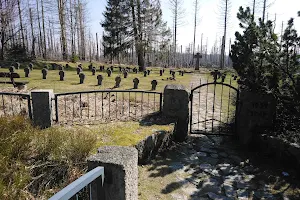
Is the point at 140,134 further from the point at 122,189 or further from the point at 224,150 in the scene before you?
the point at 122,189

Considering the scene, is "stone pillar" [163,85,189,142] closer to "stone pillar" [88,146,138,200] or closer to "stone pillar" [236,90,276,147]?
"stone pillar" [236,90,276,147]

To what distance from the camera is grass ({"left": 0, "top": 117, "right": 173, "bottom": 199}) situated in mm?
3120

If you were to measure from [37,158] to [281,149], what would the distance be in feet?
16.3

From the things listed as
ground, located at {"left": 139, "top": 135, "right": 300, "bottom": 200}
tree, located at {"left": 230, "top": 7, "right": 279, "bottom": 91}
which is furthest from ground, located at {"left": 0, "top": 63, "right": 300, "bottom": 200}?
tree, located at {"left": 230, "top": 7, "right": 279, "bottom": 91}

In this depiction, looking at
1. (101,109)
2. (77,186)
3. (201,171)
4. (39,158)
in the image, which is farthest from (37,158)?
(101,109)

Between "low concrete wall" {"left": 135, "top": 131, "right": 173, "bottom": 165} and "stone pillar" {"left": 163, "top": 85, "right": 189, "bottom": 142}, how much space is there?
0.70 metres

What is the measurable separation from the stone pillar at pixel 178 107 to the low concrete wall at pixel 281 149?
2.04m

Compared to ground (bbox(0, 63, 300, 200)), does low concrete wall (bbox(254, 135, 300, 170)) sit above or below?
above

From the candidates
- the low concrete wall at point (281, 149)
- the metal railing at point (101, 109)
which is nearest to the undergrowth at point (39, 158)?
the metal railing at point (101, 109)

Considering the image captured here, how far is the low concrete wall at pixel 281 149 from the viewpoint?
4.63 meters

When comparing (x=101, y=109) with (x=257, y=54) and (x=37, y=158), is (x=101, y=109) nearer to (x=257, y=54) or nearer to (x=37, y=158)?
(x=37, y=158)

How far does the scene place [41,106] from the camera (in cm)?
577

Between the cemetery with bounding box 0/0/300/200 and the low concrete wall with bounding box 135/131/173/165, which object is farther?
the low concrete wall with bounding box 135/131/173/165

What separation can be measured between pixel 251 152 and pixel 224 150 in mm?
674
